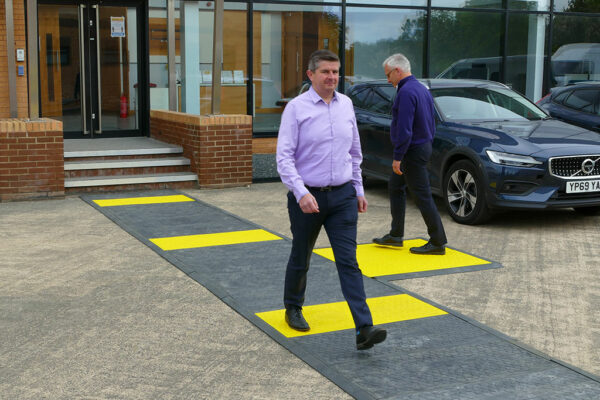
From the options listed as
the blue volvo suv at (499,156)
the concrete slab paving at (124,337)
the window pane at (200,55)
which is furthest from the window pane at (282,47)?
the concrete slab paving at (124,337)

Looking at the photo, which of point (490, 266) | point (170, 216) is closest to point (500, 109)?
point (490, 266)

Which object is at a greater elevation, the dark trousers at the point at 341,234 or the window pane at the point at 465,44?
the window pane at the point at 465,44

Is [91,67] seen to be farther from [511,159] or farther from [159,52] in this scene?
[511,159]

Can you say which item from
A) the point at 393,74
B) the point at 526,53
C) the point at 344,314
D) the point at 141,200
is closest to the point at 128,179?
the point at 141,200

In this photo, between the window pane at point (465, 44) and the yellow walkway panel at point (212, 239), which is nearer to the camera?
the yellow walkway panel at point (212, 239)

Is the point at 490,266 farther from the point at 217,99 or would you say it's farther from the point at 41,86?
the point at 41,86

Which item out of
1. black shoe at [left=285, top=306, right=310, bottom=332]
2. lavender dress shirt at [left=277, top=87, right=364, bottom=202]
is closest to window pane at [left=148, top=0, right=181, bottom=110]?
black shoe at [left=285, top=306, right=310, bottom=332]

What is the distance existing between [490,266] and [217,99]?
19.4 ft

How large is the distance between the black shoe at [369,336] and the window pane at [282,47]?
950cm

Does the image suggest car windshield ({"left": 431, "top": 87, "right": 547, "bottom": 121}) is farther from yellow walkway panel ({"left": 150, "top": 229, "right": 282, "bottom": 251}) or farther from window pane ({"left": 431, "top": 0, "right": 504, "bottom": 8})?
window pane ({"left": 431, "top": 0, "right": 504, "bottom": 8})

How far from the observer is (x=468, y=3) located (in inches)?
624

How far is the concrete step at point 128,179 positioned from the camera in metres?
11.3

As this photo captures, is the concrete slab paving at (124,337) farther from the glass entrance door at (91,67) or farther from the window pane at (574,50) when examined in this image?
the window pane at (574,50)

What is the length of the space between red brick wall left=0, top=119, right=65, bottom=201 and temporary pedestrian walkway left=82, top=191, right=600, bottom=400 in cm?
235
